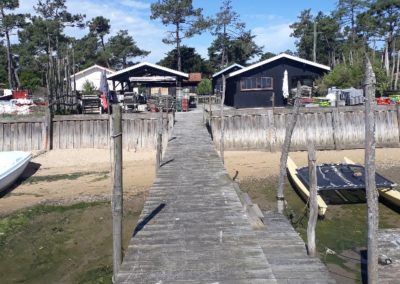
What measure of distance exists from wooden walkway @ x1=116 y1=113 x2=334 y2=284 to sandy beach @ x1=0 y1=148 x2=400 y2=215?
18.4 ft

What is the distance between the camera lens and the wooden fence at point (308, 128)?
21578mm

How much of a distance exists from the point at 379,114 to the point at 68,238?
16907mm

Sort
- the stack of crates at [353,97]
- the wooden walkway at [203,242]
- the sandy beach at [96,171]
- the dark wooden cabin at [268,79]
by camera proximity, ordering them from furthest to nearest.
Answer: the dark wooden cabin at [268,79]
the stack of crates at [353,97]
the sandy beach at [96,171]
the wooden walkway at [203,242]

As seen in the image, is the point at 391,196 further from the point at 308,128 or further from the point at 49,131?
the point at 49,131

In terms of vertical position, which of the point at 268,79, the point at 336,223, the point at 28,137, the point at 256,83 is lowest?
the point at 336,223

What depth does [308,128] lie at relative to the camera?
21750 mm

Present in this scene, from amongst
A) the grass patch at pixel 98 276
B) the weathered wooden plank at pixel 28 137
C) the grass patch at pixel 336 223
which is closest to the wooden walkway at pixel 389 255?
the grass patch at pixel 336 223

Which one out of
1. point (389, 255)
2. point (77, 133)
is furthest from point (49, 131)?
point (389, 255)

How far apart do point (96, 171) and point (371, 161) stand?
14326 millimetres

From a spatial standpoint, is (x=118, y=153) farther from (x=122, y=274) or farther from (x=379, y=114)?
(x=379, y=114)

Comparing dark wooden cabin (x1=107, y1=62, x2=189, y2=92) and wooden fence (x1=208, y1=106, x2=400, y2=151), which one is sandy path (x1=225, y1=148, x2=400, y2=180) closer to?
wooden fence (x1=208, y1=106, x2=400, y2=151)

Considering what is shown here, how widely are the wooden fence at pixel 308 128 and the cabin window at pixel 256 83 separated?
989 centimetres

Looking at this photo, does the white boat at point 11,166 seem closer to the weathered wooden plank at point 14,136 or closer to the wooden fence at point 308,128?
the weathered wooden plank at point 14,136

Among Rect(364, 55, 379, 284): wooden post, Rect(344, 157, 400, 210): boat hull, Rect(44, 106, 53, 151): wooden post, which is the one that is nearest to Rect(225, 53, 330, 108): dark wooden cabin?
Rect(44, 106, 53, 151): wooden post
